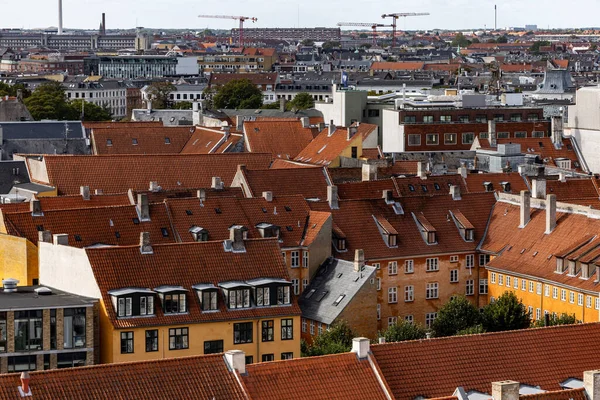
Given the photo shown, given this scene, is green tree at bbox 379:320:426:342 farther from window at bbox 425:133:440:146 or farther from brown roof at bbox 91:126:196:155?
window at bbox 425:133:440:146

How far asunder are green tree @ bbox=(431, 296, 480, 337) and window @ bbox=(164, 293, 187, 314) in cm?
1724

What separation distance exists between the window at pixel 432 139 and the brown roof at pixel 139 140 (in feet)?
73.5

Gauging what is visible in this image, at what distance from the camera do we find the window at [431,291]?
10631 cm

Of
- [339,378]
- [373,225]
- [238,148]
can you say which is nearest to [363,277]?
[373,225]

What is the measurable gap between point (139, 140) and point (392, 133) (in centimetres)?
2406

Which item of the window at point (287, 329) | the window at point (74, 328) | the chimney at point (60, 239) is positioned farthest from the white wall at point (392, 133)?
the window at point (74, 328)

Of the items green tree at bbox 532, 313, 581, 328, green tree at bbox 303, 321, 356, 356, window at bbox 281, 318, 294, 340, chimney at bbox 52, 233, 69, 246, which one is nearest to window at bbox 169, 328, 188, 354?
window at bbox 281, 318, 294, 340

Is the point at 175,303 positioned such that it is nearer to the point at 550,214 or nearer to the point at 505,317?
the point at 505,317

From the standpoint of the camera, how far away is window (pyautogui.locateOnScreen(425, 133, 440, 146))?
155 meters

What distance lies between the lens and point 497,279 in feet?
347

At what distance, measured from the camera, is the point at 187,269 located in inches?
3332

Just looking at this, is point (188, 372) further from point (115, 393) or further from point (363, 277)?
point (363, 277)

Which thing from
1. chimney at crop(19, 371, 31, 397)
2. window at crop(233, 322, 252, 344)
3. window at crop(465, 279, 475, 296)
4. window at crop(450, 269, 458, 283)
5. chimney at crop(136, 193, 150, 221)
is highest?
chimney at crop(136, 193, 150, 221)

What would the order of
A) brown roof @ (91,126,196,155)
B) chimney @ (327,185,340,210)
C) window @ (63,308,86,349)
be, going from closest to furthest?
window @ (63,308,86,349)
chimney @ (327,185,340,210)
brown roof @ (91,126,196,155)
